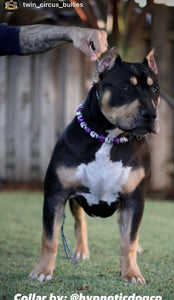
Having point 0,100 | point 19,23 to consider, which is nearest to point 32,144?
point 0,100

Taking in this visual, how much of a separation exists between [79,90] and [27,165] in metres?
1.46

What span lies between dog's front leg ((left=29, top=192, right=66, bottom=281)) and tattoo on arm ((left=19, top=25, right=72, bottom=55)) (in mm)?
919

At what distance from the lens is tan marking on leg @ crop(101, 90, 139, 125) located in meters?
2.58

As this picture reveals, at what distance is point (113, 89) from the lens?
2666mm

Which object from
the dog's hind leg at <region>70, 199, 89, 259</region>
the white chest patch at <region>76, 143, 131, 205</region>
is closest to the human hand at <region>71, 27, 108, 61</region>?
the white chest patch at <region>76, 143, 131, 205</region>

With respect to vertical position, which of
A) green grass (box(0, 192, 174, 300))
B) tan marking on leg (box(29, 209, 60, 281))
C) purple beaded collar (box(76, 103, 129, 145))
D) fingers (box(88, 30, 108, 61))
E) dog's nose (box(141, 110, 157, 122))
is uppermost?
fingers (box(88, 30, 108, 61))

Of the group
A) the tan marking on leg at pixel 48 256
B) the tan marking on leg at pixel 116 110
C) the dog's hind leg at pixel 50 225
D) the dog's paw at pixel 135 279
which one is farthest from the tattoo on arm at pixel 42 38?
the dog's paw at pixel 135 279

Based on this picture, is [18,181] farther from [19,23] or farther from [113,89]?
[113,89]

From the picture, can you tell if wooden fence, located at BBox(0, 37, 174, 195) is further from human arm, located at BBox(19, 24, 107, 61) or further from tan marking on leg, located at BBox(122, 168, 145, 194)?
tan marking on leg, located at BBox(122, 168, 145, 194)

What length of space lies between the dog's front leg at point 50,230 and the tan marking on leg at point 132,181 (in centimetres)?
39

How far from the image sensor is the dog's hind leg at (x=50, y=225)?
2.84 meters

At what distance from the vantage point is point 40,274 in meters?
2.79

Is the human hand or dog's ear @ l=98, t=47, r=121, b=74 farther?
dog's ear @ l=98, t=47, r=121, b=74

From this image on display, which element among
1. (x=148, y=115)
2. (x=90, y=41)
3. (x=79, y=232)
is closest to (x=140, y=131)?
(x=148, y=115)
